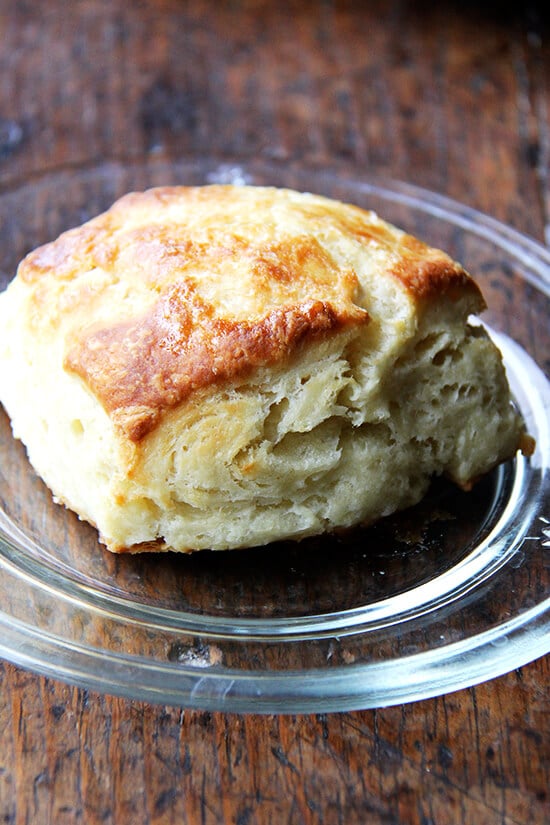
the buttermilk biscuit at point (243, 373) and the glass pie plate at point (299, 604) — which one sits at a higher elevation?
the buttermilk biscuit at point (243, 373)

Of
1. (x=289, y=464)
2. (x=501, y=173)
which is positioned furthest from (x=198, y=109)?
(x=289, y=464)

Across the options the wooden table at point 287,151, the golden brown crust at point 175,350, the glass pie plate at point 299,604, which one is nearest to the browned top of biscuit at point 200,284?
the golden brown crust at point 175,350

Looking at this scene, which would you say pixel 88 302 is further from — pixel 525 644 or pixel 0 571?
pixel 525 644

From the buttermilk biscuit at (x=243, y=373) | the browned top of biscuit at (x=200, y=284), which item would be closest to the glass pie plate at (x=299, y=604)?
the buttermilk biscuit at (x=243, y=373)

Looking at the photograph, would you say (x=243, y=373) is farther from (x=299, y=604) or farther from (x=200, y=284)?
(x=299, y=604)

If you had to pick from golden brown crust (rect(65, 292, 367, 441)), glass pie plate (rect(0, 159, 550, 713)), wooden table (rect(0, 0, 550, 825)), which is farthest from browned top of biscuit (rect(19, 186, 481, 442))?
wooden table (rect(0, 0, 550, 825))

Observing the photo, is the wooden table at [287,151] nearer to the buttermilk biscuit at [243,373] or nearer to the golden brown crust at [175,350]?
the buttermilk biscuit at [243,373]
